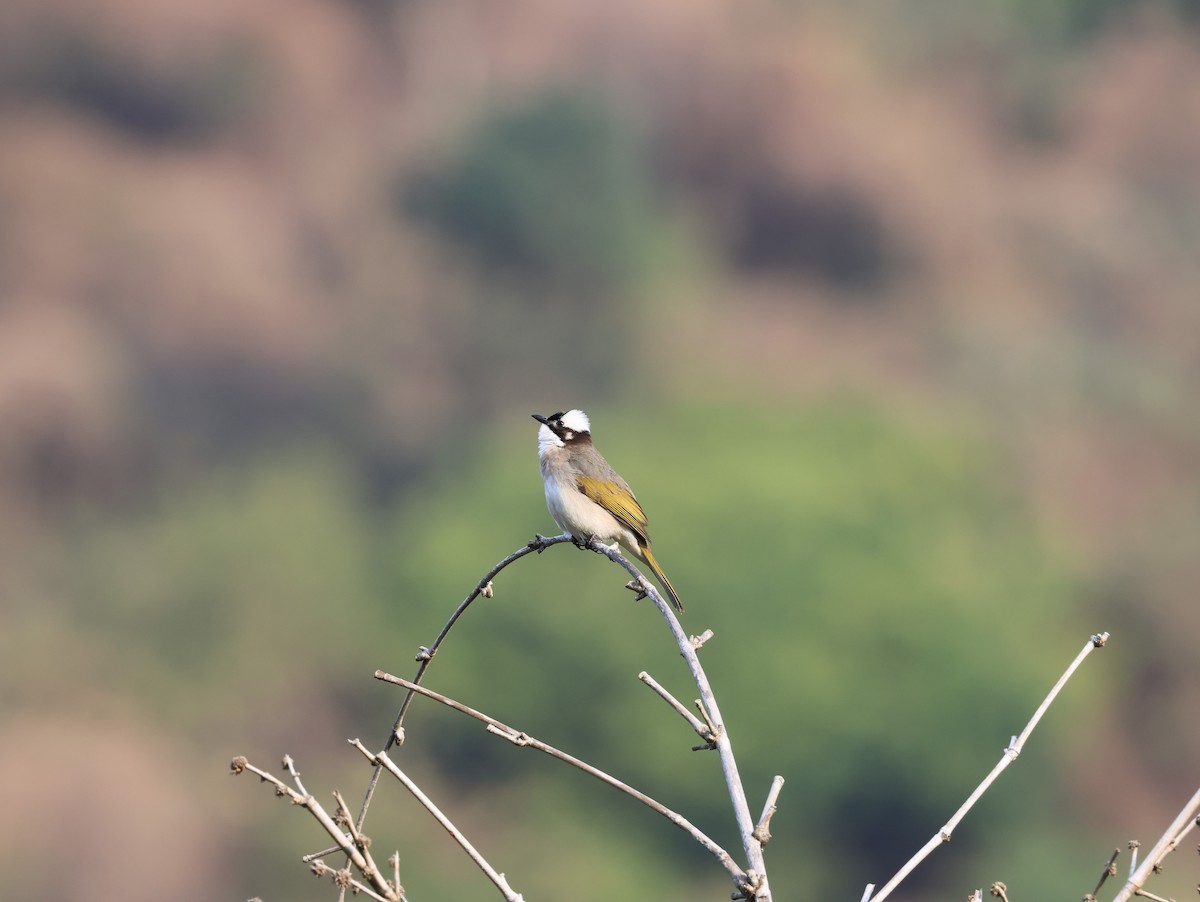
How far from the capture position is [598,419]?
7200 cm

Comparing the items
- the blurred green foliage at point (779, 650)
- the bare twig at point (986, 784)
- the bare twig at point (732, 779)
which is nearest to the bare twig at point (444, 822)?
the bare twig at point (732, 779)

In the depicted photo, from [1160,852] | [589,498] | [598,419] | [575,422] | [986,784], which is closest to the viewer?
[1160,852]

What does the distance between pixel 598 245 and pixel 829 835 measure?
3575cm

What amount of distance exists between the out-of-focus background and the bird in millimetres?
34712

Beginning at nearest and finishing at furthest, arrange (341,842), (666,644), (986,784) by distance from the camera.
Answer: (341,842), (986,784), (666,644)

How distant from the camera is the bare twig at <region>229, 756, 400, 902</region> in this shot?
2963mm

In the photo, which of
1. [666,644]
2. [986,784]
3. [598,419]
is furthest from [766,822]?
[598,419]

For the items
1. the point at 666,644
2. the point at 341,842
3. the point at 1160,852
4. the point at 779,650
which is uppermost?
the point at 341,842

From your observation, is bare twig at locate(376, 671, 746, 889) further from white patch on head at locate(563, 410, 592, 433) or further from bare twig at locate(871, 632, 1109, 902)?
white patch on head at locate(563, 410, 592, 433)

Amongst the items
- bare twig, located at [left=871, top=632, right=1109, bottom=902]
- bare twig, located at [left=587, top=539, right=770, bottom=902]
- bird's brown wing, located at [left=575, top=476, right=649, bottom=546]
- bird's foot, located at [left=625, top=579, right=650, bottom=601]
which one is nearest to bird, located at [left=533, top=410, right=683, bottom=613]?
bird's brown wing, located at [left=575, top=476, right=649, bottom=546]

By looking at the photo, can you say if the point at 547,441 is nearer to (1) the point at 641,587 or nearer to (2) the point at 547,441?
(2) the point at 547,441

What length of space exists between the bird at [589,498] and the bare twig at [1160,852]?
488 centimetres

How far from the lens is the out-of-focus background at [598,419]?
176ft

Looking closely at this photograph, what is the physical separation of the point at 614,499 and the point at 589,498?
0.40 ft
